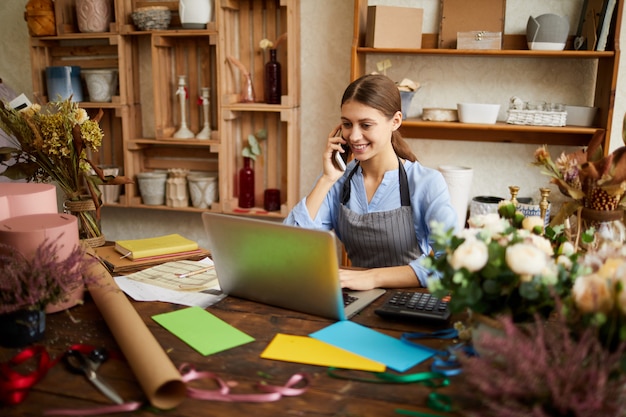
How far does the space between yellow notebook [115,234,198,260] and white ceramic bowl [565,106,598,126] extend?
2083 mm

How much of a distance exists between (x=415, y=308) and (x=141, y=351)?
0.65 m

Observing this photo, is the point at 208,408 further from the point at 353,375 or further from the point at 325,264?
the point at 325,264

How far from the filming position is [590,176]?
134 cm

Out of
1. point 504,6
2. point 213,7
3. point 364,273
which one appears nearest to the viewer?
point 364,273

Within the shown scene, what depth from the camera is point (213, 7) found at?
3.41m

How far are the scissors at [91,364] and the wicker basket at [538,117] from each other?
2.44 m

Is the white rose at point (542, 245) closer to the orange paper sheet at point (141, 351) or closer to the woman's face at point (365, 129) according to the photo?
the orange paper sheet at point (141, 351)

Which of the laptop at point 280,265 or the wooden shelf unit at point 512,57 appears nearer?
the laptop at point 280,265

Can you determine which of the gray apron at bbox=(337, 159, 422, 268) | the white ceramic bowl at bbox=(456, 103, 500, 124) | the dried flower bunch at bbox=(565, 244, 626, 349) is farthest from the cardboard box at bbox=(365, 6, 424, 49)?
the dried flower bunch at bbox=(565, 244, 626, 349)

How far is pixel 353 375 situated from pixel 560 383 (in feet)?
1.35

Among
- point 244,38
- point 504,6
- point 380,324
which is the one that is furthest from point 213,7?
point 380,324

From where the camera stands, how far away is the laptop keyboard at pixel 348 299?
1521 millimetres

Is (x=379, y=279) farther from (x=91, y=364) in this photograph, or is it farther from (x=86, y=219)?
(x=86, y=219)

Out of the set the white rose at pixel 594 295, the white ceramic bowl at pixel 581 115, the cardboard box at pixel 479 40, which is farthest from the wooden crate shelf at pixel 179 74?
the white rose at pixel 594 295
